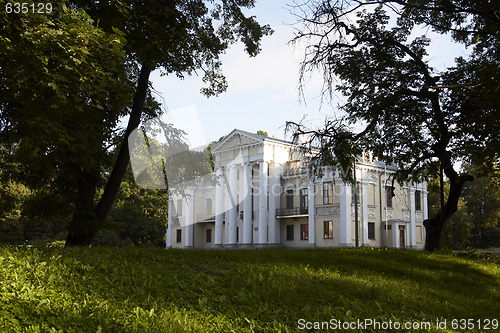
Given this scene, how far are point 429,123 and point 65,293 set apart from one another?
13024 mm

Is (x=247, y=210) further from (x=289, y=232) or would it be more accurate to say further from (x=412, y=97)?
(x=412, y=97)

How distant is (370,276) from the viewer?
9.23 meters

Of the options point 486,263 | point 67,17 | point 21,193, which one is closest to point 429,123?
point 486,263

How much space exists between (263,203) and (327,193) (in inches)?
265

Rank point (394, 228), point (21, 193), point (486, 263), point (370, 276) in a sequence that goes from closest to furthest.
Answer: point (370, 276), point (486, 263), point (21, 193), point (394, 228)

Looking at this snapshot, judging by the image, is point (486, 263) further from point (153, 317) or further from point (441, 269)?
point (153, 317)

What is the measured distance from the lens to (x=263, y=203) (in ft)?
149

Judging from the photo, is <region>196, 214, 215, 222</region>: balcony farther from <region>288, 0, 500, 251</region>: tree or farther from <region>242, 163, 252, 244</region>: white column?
<region>288, 0, 500, 251</region>: tree

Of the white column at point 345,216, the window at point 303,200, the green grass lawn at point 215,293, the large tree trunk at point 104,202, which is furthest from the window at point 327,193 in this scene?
the green grass lawn at point 215,293

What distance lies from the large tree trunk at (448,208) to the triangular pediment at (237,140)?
30591 millimetres

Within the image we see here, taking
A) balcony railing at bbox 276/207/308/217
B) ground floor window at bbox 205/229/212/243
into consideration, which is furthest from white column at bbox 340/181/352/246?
ground floor window at bbox 205/229/212/243

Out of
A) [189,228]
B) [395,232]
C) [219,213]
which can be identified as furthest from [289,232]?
[189,228]

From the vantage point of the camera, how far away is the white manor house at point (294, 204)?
4162 centimetres

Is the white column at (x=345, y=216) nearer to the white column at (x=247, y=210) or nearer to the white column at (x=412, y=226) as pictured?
the white column at (x=412, y=226)
